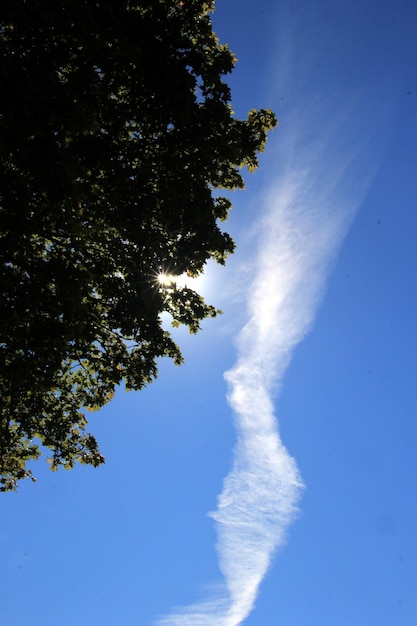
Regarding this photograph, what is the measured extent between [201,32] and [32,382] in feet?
30.8

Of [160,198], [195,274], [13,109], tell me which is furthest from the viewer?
[195,274]

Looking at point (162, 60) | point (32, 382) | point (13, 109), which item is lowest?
point (32, 382)

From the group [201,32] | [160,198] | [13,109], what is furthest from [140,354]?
[201,32]

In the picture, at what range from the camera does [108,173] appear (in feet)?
30.9

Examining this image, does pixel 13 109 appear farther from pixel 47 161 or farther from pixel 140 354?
pixel 140 354

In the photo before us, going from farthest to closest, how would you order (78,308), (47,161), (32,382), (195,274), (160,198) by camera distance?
(195,274)
(160,198)
(32,382)
(78,308)
(47,161)

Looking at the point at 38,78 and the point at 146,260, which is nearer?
the point at 38,78

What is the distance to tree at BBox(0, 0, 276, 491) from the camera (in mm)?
7547

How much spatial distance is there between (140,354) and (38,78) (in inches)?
270

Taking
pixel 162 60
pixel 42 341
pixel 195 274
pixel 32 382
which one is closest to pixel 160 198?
pixel 195 274

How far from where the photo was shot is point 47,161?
24.4 feet

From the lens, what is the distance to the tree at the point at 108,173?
755 centimetres

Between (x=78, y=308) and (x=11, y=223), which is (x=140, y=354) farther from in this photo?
(x=11, y=223)

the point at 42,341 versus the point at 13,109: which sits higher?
the point at 13,109
